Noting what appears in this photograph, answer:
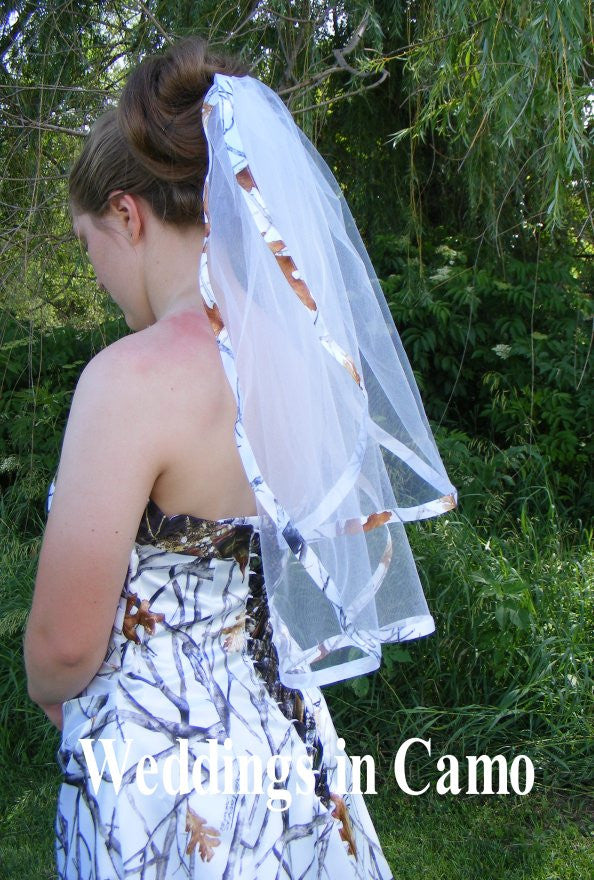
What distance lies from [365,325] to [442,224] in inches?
161

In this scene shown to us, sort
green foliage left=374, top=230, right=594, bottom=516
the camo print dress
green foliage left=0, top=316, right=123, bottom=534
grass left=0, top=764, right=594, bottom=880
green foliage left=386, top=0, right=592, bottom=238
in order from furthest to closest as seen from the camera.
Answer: green foliage left=374, top=230, right=594, bottom=516 < green foliage left=0, top=316, right=123, bottom=534 < grass left=0, top=764, right=594, bottom=880 < green foliage left=386, top=0, right=592, bottom=238 < the camo print dress

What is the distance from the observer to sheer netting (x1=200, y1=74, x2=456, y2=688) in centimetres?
124

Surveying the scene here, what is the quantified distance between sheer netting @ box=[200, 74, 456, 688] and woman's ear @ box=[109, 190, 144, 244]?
119 millimetres

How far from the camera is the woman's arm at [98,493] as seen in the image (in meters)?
1.13

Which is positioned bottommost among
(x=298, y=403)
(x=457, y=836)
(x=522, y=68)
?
(x=457, y=836)

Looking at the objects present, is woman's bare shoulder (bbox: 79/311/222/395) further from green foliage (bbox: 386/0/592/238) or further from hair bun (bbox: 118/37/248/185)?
green foliage (bbox: 386/0/592/238)

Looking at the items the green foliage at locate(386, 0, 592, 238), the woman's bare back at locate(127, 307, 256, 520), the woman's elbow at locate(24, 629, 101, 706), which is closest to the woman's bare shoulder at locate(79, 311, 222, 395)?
the woman's bare back at locate(127, 307, 256, 520)

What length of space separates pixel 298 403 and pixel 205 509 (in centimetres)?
20

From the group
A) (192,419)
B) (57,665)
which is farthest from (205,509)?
(57,665)

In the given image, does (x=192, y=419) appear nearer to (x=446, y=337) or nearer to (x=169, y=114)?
(x=169, y=114)

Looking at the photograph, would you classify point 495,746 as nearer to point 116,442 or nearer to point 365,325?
point 365,325

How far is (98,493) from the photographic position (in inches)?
44.7

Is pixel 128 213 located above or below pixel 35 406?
above

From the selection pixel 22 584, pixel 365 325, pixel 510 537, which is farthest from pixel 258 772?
pixel 510 537
